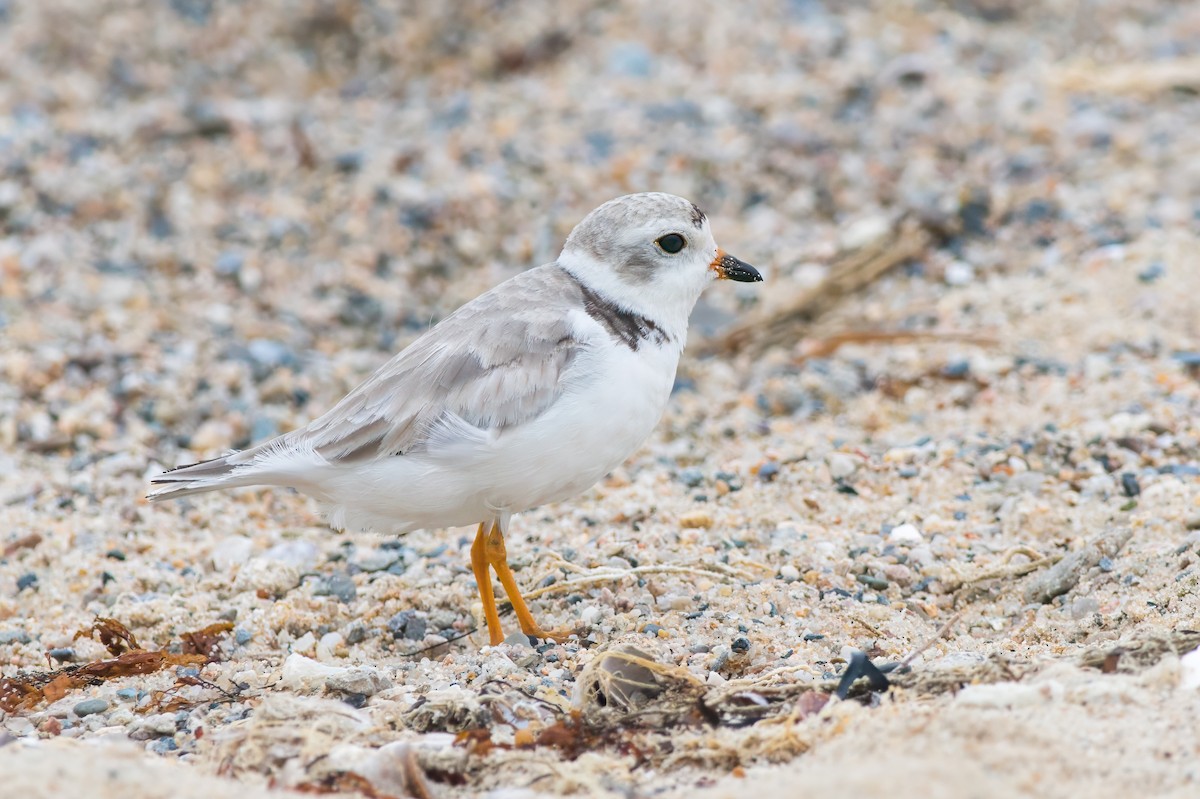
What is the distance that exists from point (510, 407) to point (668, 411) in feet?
8.64

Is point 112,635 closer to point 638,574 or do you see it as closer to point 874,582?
point 638,574

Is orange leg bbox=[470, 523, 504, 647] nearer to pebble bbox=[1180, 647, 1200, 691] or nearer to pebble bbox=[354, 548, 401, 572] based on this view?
pebble bbox=[354, 548, 401, 572]

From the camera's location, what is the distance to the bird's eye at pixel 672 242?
4.57m

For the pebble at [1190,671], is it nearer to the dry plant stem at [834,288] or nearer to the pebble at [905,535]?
the pebble at [905,535]

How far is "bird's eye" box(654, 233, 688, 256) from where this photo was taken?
4574 millimetres

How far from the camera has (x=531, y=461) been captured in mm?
4062

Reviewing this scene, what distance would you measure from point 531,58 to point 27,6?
151 inches

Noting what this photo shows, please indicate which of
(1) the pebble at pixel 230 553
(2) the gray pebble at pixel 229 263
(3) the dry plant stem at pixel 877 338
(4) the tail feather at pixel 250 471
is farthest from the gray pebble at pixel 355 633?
(2) the gray pebble at pixel 229 263

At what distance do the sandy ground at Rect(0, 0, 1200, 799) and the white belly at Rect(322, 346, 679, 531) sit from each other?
1.54ft

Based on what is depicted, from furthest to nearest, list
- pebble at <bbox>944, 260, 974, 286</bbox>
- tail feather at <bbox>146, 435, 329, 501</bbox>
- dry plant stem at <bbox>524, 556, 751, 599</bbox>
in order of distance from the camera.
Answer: pebble at <bbox>944, 260, 974, 286</bbox>, dry plant stem at <bbox>524, 556, 751, 599</bbox>, tail feather at <bbox>146, 435, 329, 501</bbox>

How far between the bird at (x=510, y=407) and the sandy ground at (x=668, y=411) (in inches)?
18.4

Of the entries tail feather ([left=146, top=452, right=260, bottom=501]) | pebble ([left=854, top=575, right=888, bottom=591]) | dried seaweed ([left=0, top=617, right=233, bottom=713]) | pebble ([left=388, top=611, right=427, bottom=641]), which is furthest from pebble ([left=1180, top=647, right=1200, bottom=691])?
dried seaweed ([left=0, top=617, right=233, bottom=713])

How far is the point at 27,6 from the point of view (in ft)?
33.3

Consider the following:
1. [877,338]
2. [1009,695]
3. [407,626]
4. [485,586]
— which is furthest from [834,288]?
[1009,695]
